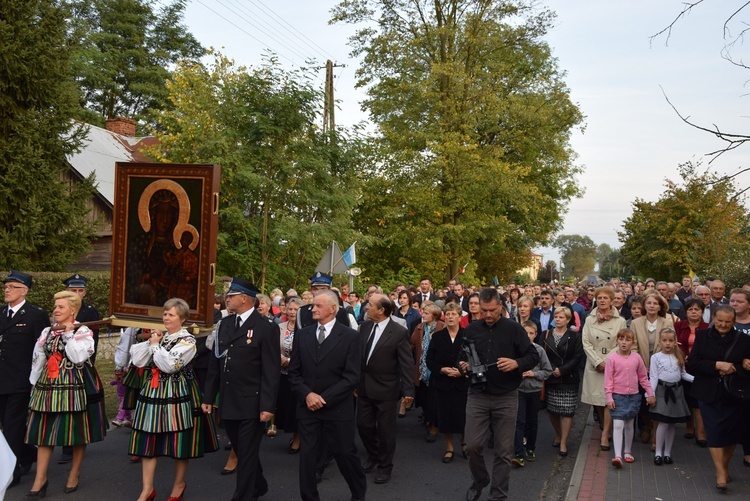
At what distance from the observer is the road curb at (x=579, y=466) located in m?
6.99

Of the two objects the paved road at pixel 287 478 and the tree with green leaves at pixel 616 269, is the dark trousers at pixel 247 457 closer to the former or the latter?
the paved road at pixel 287 478

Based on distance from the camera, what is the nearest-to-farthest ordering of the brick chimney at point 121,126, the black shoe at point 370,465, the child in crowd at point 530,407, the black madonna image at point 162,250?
the black madonna image at point 162,250 < the black shoe at point 370,465 < the child in crowd at point 530,407 < the brick chimney at point 121,126

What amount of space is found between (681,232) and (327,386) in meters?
33.2

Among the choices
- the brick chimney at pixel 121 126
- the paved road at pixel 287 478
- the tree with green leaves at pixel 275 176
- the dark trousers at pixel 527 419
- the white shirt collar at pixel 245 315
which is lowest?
the paved road at pixel 287 478

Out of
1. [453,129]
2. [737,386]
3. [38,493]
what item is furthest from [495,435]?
[453,129]

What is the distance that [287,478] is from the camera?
24.2 feet

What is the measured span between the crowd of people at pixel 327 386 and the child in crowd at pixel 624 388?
0.02 meters

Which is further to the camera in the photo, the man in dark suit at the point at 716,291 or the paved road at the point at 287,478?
the man in dark suit at the point at 716,291

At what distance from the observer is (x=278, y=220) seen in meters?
16.6

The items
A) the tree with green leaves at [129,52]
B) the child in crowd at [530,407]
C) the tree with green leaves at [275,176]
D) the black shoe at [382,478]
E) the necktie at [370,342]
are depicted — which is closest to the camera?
the black shoe at [382,478]

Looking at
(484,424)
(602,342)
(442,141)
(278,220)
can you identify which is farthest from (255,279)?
(442,141)

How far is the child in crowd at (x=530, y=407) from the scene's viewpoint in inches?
323

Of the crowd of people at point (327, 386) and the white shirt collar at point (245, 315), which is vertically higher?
the white shirt collar at point (245, 315)

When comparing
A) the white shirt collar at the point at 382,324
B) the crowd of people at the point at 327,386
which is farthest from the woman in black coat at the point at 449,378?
the white shirt collar at the point at 382,324
